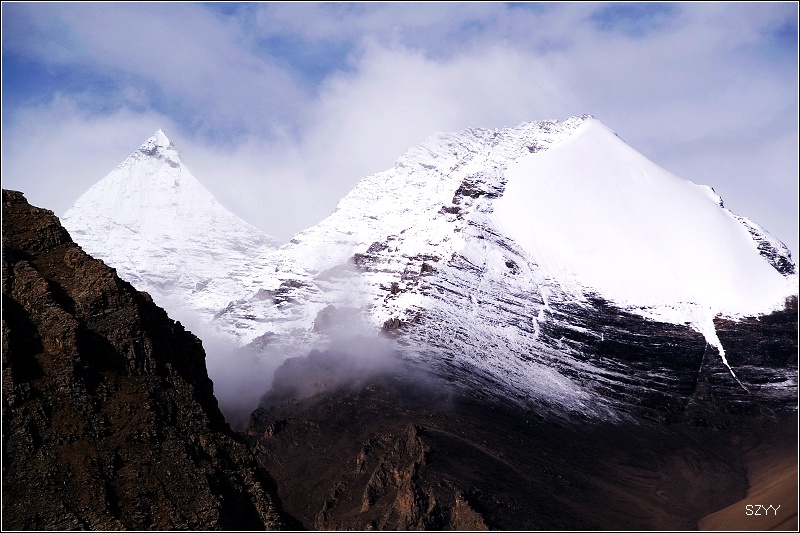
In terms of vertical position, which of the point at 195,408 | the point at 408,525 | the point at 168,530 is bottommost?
the point at 408,525

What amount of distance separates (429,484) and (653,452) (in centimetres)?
7105

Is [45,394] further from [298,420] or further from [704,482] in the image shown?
[704,482]

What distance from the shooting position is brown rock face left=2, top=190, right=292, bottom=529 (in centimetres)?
5234

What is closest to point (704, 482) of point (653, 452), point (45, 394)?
point (653, 452)

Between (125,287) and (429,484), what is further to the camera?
(429,484)

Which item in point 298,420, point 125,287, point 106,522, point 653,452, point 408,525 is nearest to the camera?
point 106,522

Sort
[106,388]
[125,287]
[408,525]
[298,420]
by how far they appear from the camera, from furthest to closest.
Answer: [298,420] → [408,525] → [125,287] → [106,388]

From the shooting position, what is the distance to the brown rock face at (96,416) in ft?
172

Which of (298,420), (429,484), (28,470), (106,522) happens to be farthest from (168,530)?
(298,420)

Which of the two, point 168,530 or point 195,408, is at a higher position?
point 195,408

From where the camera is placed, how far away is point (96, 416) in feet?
179

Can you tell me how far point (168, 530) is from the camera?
5309cm

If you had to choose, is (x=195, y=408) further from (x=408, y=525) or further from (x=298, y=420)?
(x=298, y=420)

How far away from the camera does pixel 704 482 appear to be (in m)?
185
